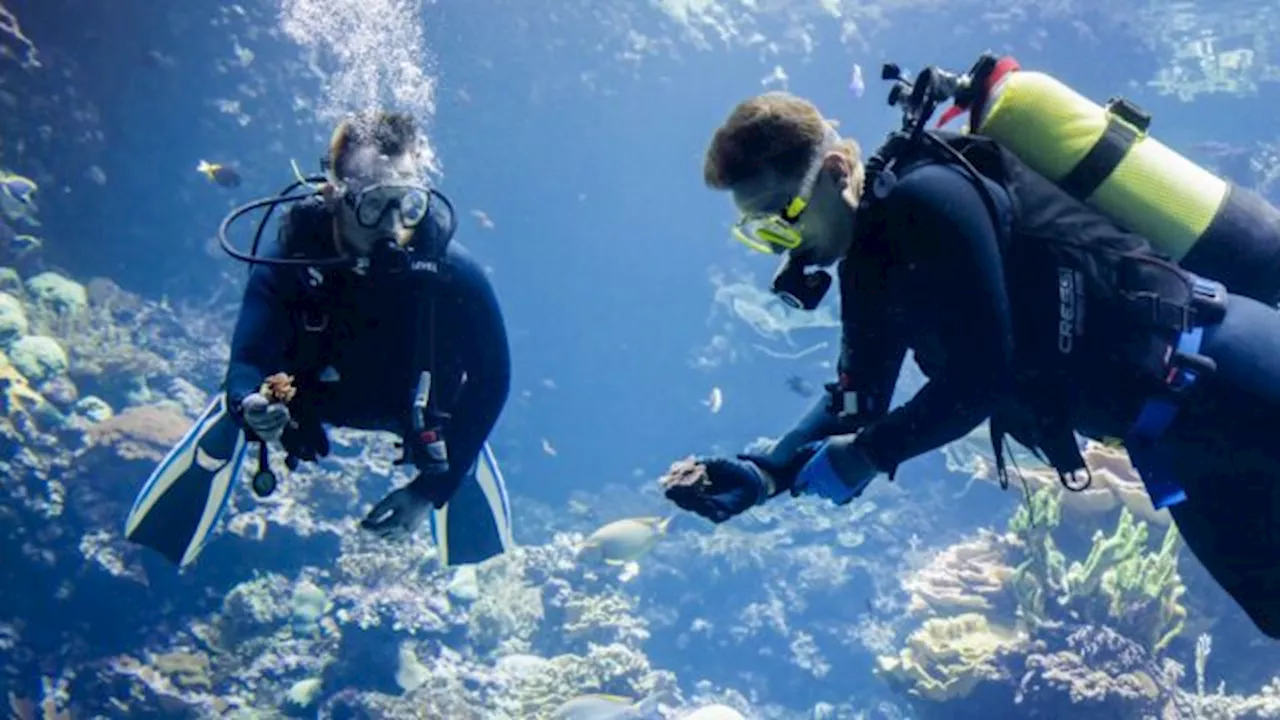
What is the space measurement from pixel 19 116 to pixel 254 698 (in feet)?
39.7

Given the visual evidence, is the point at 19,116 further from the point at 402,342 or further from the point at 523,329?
the point at 523,329

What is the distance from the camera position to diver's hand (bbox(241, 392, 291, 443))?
3.13 metres

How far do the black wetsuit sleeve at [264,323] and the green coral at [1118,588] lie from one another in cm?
644

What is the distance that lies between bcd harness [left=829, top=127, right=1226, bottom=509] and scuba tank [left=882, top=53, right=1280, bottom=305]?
89 millimetres

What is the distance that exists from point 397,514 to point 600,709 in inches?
170

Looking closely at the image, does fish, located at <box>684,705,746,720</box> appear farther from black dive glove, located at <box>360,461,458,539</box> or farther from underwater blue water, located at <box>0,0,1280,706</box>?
underwater blue water, located at <box>0,0,1280,706</box>

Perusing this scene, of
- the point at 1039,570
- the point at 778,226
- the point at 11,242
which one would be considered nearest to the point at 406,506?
the point at 778,226

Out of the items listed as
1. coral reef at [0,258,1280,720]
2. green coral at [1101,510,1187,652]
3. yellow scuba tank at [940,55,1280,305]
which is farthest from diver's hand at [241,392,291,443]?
green coral at [1101,510,1187,652]

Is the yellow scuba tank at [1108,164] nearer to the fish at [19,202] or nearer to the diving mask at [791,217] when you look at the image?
the diving mask at [791,217]

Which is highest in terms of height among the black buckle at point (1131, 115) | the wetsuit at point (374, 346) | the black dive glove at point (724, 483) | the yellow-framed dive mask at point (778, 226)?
the wetsuit at point (374, 346)

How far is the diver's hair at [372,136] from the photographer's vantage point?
3.77 meters

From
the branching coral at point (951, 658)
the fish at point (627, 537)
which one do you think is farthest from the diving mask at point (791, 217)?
the fish at point (627, 537)

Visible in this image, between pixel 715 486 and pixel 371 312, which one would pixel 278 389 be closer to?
pixel 371 312

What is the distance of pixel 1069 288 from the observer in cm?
246
